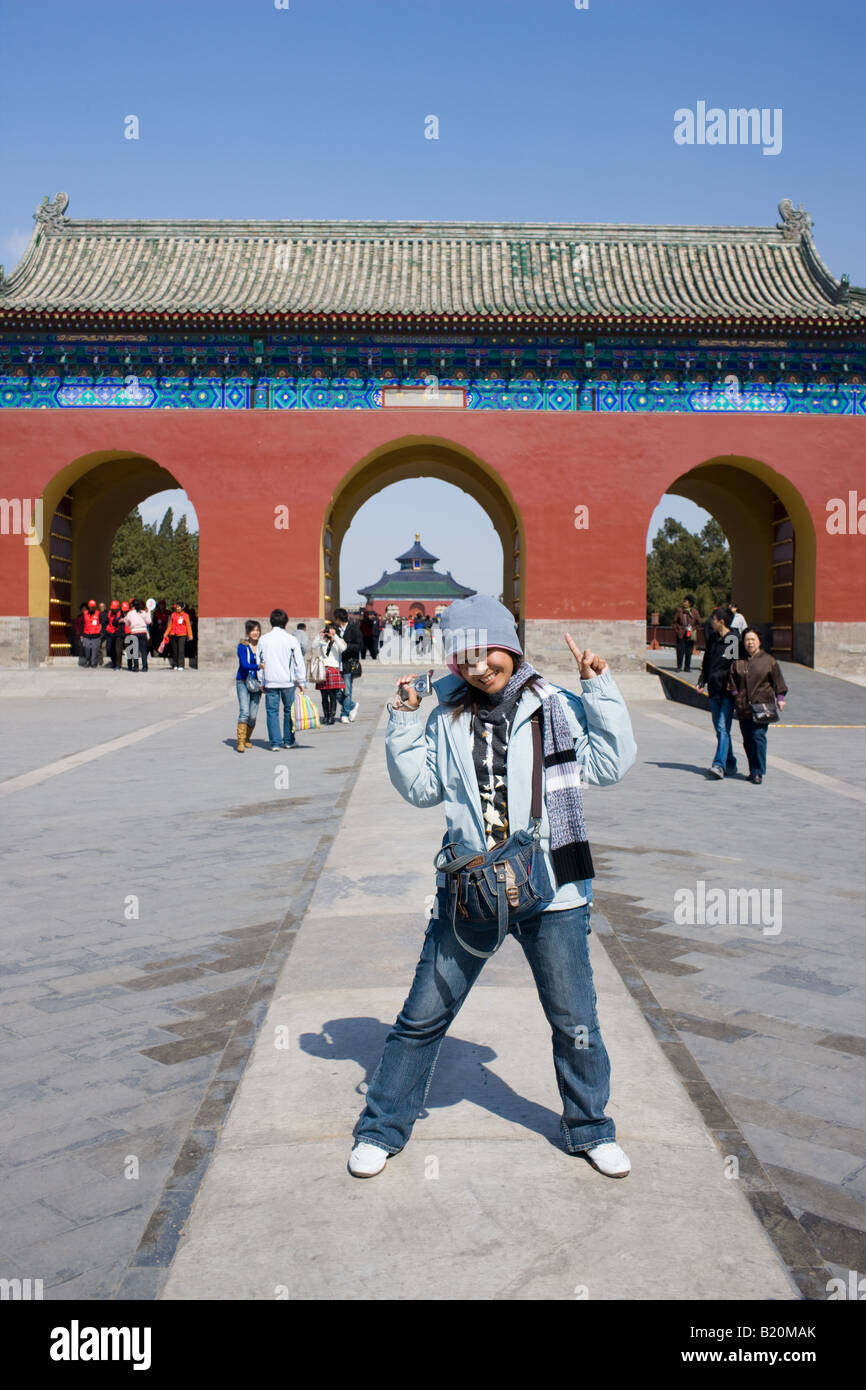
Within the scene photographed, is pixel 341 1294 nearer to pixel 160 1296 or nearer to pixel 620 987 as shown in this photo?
pixel 160 1296

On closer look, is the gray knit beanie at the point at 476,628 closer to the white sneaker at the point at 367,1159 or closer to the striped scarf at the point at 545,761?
the striped scarf at the point at 545,761

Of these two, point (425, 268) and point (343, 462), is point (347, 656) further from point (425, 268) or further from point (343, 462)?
point (425, 268)

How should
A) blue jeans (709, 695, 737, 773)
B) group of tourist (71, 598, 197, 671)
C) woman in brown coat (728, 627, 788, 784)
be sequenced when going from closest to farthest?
1. woman in brown coat (728, 627, 788, 784)
2. blue jeans (709, 695, 737, 773)
3. group of tourist (71, 598, 197, 671)

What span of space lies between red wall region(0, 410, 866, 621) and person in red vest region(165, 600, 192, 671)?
39 centimetres

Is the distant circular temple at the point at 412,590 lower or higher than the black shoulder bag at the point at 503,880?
higher

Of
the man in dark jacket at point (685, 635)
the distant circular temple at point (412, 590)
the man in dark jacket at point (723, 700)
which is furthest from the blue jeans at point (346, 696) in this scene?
the distant circular temple at point (412, 590)

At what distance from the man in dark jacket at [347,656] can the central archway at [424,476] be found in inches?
239

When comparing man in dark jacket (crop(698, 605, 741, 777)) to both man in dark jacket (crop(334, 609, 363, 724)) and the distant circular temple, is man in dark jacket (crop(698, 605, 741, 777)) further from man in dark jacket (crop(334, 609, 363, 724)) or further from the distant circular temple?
the distant circular temple

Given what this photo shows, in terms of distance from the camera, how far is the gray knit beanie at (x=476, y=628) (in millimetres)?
2441

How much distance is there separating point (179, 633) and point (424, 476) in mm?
6893

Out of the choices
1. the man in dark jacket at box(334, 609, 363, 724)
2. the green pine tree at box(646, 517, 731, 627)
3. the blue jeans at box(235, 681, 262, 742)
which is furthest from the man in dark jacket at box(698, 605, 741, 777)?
the green pine tree at box(646, 517, 731, 627)

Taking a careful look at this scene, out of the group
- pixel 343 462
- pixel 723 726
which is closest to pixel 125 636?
pixel 343 462

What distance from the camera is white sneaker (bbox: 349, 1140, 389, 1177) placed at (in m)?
2.42
